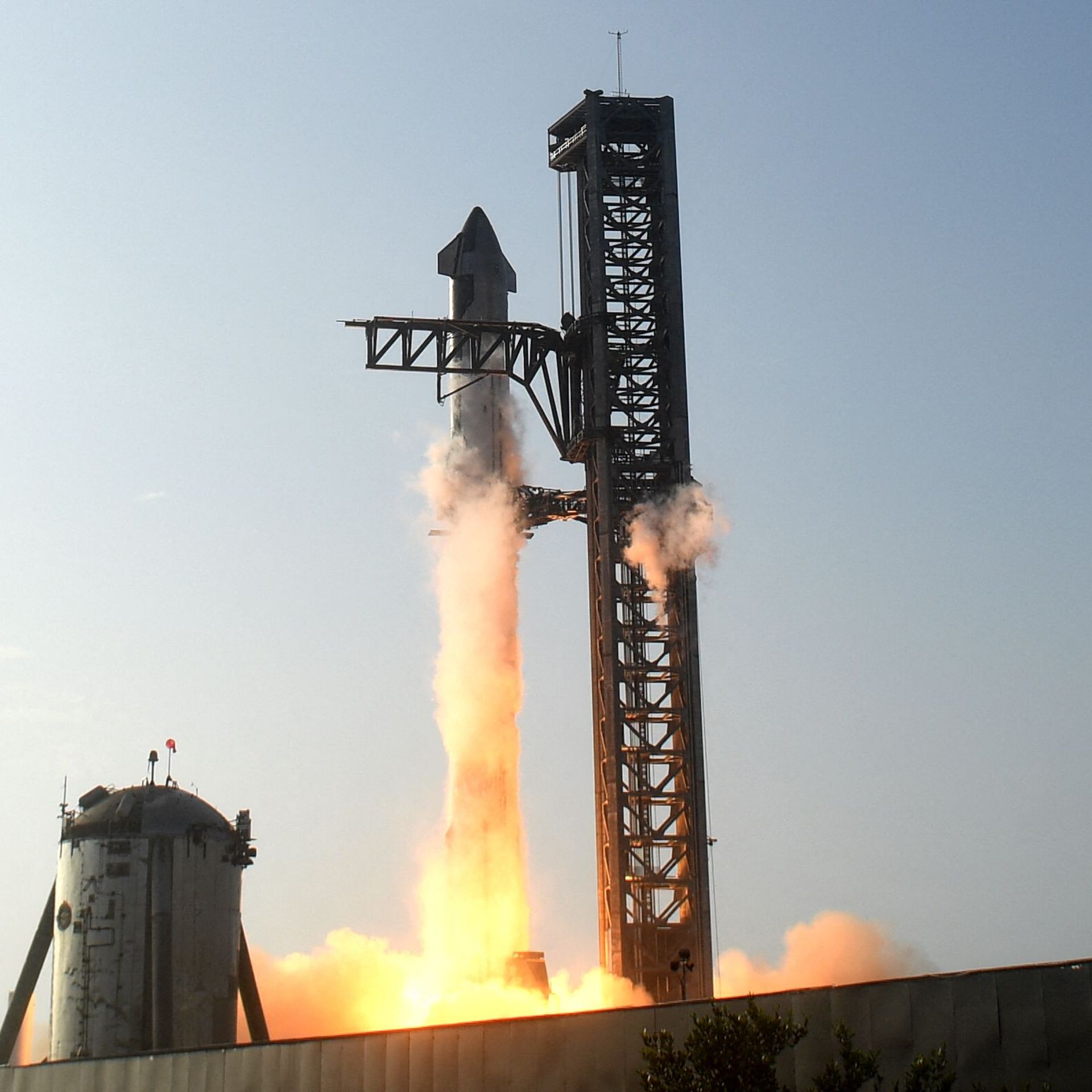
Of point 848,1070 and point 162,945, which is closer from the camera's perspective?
point 848,1070

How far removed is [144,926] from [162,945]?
2.77 ft

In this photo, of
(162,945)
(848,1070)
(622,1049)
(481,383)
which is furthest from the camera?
(481,383)

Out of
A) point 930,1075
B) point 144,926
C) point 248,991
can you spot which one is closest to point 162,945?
point 144,926

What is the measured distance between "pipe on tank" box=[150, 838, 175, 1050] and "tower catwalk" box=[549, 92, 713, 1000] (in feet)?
46.9

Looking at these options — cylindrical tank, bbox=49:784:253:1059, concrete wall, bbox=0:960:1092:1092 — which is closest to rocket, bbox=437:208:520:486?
cylindrical tank, bbox=49:784:253:1059

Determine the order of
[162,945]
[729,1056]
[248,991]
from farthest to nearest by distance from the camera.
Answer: [248,991] → [162,945] → [729,1056]

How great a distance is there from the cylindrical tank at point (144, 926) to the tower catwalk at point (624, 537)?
12759 millimetres

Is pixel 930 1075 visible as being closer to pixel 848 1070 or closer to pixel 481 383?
pixel 848 1070

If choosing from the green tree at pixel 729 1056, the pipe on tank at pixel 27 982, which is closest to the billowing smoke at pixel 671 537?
the pipe on tank at pixel 27 982

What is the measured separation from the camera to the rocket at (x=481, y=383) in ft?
233

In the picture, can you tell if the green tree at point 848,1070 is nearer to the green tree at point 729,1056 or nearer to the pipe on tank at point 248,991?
the green tree at point 729,1056

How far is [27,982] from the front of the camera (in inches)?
2510

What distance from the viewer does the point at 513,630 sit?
2790 inches

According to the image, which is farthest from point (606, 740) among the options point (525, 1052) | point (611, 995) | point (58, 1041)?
point (525, 1052)
